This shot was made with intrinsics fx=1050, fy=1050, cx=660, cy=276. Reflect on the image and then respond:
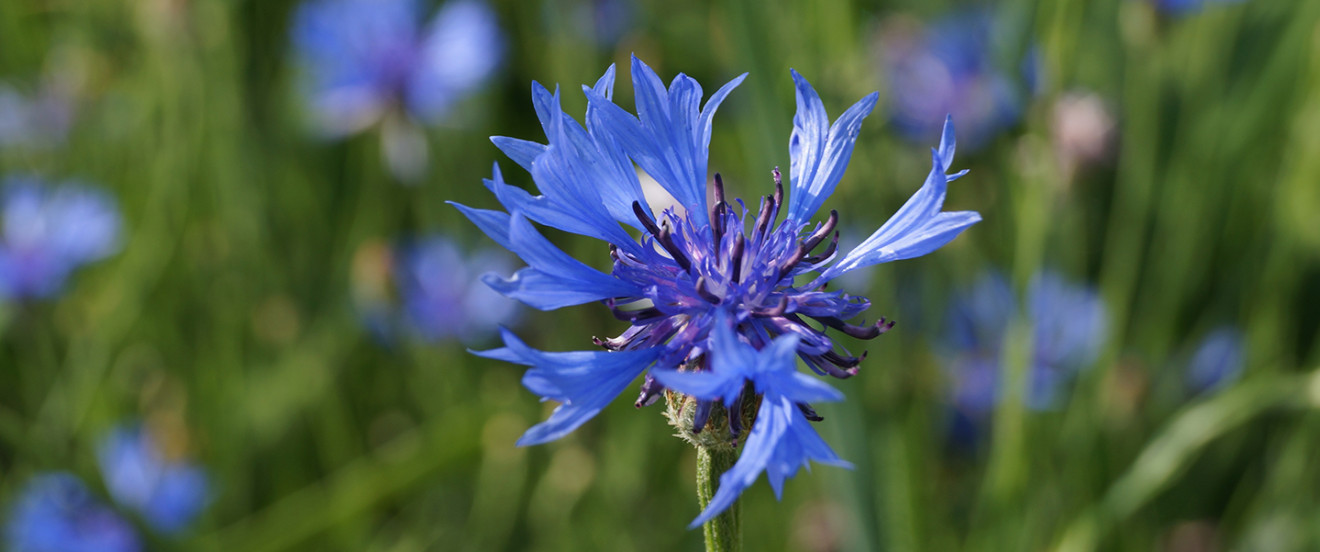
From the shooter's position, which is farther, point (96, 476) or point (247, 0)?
point (247, 0)

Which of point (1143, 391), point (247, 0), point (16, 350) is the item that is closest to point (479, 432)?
point (1143, 391)

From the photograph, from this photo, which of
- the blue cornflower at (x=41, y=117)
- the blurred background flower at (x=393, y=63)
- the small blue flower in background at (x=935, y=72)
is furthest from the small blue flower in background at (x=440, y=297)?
the small blue flower in background at (x=935, y=72)

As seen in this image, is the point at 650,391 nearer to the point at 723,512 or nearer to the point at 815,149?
the point at 723,512

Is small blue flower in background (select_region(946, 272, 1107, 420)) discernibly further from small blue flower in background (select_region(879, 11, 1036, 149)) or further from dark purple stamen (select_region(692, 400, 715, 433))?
dark purple stamen (select_region(692, 400, 715, 433))

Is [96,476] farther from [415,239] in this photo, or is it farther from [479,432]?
[415,239]

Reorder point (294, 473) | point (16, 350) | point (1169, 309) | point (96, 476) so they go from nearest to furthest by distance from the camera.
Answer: point (96, 476)
point (1169, 309)
point (294, 473)
point (16, 350)

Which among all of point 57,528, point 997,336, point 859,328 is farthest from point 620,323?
point 859,328

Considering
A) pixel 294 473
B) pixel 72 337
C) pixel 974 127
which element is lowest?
pixel 294 473
